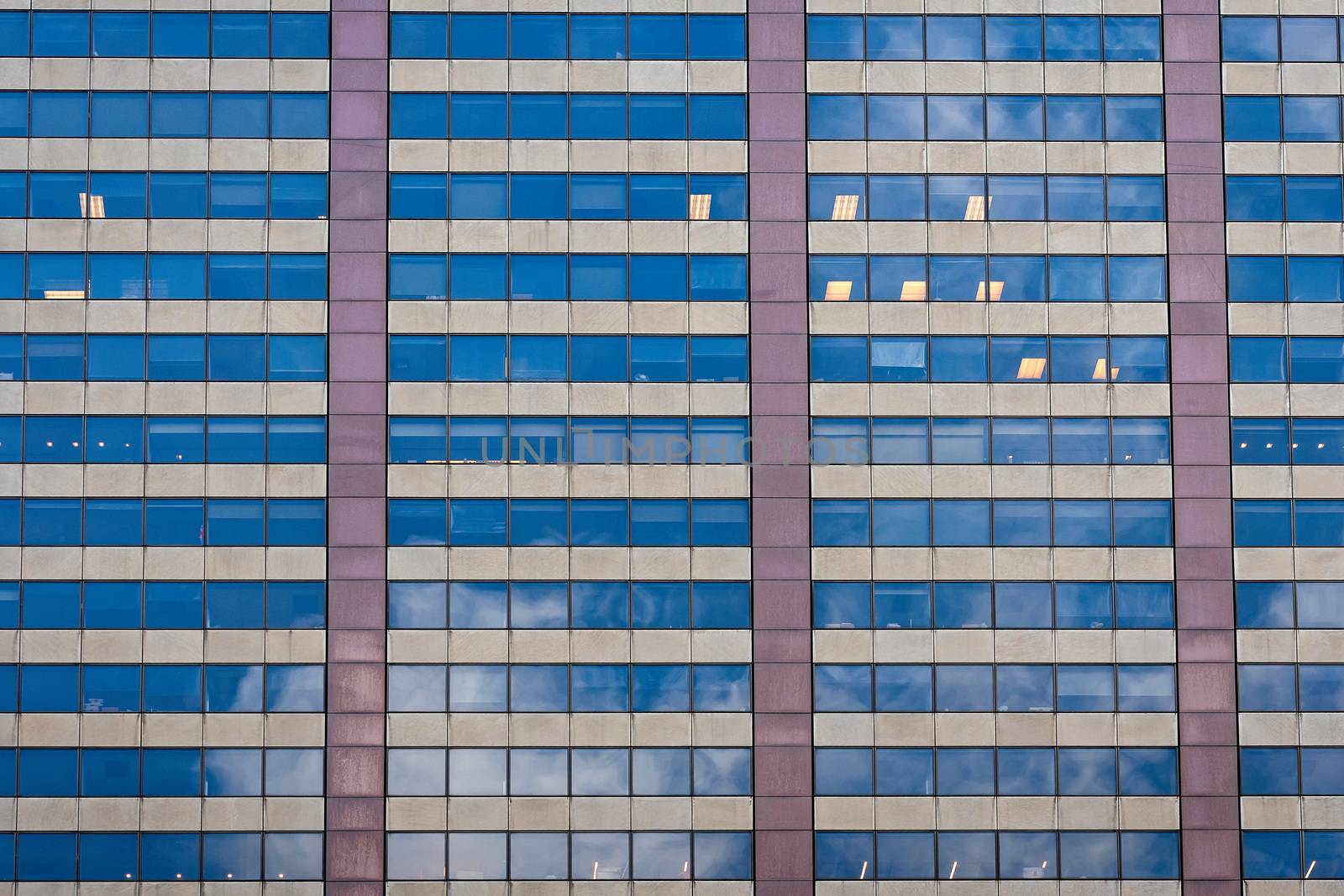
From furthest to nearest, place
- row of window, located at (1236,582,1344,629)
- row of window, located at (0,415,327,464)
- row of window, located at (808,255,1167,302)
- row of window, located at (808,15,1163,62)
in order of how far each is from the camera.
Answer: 1. row of window, located at (808,15,1163,62)
2. row of window, located at (808,255,1167,302)
3. row of window, located at (0,415,327,464)
4. row of window, located at (1236,582,1344,629)

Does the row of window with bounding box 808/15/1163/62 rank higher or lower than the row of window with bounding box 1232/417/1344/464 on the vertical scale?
higher

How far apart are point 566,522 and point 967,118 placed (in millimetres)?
16870

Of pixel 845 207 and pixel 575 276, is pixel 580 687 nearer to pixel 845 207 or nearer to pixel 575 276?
pixel 575 276

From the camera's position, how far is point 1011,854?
3416cm

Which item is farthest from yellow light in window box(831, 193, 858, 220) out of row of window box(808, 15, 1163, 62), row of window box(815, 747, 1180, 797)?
row of window box(815, 747, 1180, 797)

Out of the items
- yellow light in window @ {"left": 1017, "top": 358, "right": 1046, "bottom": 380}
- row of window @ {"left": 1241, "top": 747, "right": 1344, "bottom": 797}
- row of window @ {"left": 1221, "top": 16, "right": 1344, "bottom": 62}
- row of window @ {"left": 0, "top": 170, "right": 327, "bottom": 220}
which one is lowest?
row of window @ {"left": 1241, "top": 747, "right": 1344, "bottom": 797}

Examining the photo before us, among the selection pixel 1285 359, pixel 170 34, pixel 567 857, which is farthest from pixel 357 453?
pixel 1285 359

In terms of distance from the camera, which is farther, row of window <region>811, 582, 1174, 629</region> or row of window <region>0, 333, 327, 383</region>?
row of window <region>0, 333, 327, 383</region>

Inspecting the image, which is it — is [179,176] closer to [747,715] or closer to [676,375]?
[676,375]

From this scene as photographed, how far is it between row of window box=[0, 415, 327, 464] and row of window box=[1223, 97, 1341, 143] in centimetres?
2832

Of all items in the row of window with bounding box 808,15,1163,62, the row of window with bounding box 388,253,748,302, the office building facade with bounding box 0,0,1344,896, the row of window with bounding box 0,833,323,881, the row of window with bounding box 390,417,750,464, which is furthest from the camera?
the row of window with bounding box 808,15,1163,62

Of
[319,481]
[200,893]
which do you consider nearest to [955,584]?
[319,481]

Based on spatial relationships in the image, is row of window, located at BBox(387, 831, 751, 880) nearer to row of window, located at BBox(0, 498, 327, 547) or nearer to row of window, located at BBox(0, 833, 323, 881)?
row of window, located at BBox(0, 833, 323, 881)

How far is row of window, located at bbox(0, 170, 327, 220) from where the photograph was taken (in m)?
35.2
